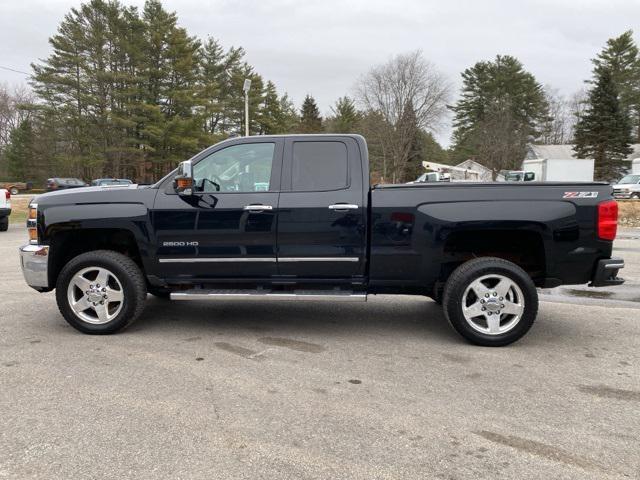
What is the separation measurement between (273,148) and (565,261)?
9.68ft

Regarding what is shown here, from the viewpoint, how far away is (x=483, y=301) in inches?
186

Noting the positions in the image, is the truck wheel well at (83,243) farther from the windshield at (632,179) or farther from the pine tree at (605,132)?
the pine tree at (605,132)

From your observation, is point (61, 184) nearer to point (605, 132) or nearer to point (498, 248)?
point (498, 248)

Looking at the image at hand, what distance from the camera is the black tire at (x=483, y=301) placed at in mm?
4645

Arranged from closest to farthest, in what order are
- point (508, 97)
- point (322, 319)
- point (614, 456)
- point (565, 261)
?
point (614, 456)
point (565, 261)
point (322, 319)
point (508, 97)

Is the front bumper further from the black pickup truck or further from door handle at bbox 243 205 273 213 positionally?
door handle at bbox 243 205 273 213

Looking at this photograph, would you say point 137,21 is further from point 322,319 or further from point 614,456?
point 614,456

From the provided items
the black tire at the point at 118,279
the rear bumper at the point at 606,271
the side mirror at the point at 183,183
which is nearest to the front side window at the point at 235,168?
the side mirror at the point at 183,183

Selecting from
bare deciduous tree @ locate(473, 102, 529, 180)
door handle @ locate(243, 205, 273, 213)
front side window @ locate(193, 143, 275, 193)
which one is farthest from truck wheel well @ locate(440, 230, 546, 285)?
bare deciduous tree @ locate(473, 102, 529, 180)

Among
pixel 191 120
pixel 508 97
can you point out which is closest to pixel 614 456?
pixel 191 120

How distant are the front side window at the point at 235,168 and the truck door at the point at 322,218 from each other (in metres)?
0.22

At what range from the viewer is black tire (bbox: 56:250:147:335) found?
16.3ft

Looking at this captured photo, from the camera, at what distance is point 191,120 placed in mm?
44125

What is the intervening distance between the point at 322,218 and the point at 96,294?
2338 millimetres
